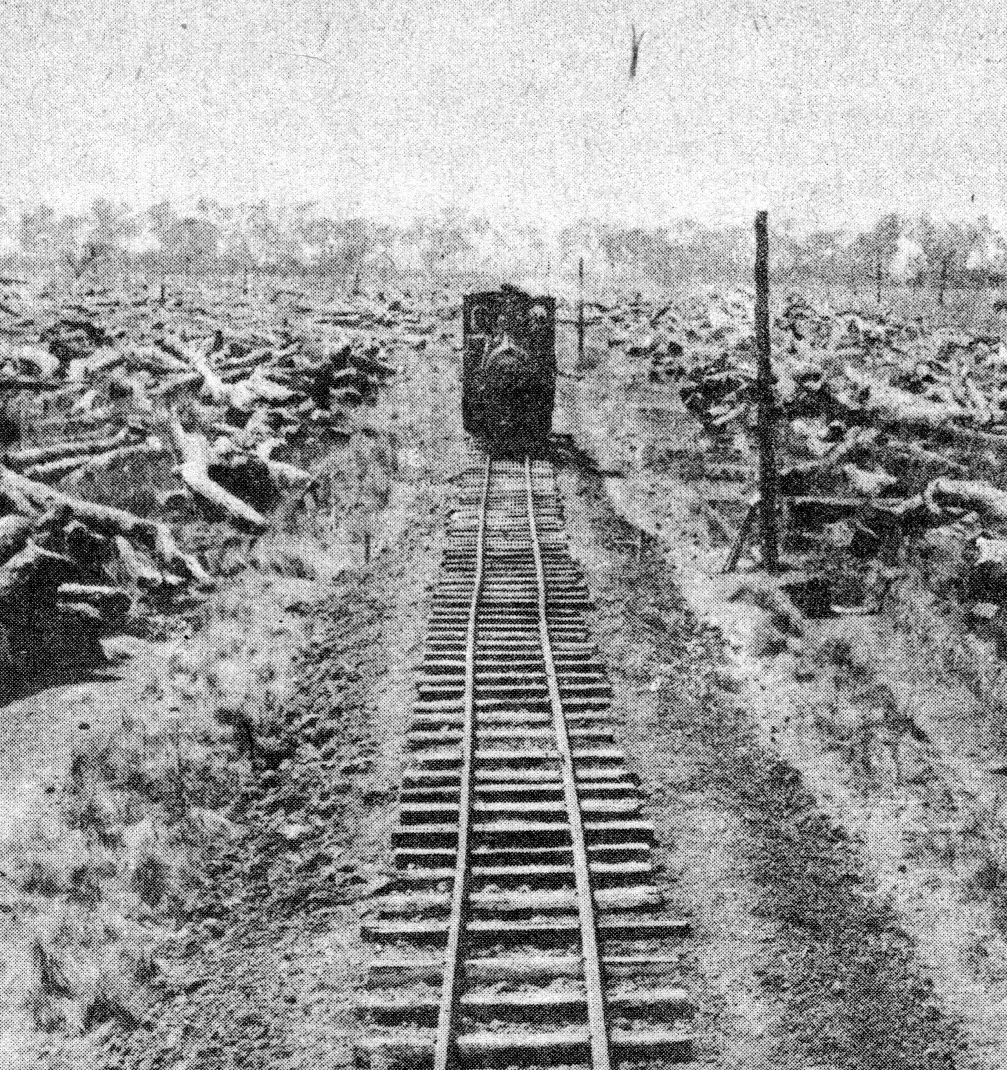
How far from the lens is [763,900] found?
6926 millimetres

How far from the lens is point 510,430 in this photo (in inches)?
845

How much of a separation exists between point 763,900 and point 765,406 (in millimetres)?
8706

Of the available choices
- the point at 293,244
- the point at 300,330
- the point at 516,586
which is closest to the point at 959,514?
the point at 516,586

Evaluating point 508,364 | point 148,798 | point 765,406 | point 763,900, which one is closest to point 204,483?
point 148,798

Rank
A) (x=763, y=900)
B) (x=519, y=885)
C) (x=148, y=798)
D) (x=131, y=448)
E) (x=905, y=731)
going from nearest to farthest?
(x=519, y=885) → (x=763, y=900) → (x=148, y=798) → (x=905, y=731) → (x=131, y=448)

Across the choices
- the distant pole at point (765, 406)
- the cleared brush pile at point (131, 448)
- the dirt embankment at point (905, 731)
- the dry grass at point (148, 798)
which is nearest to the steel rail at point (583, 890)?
the dirt embankment at point (905, 731)

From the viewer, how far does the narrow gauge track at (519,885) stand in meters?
5.44

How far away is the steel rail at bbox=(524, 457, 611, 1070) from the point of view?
529 centimetres

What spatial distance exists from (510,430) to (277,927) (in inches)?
625

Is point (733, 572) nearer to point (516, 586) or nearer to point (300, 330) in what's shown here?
point (516, 586)

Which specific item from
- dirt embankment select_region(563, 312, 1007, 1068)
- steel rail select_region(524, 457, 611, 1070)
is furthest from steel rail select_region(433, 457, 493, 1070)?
dirt embankment select_region(563, 312, 1007, 1068)

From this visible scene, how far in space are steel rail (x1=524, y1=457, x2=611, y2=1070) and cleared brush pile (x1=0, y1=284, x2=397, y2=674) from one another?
218 inches

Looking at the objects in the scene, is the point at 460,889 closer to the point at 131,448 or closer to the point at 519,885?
the point at 519,885

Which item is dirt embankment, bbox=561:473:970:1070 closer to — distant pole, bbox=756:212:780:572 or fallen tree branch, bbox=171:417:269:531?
distant pole, bbox=756:212:780:572
